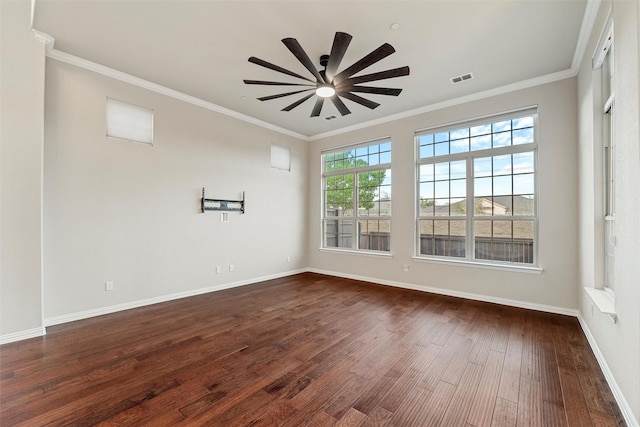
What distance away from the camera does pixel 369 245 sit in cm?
593

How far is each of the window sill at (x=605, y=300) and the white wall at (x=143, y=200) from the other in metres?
4.93

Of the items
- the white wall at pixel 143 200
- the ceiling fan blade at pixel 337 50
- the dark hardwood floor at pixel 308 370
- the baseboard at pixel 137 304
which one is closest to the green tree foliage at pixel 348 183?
the white wall at pixel 143 200

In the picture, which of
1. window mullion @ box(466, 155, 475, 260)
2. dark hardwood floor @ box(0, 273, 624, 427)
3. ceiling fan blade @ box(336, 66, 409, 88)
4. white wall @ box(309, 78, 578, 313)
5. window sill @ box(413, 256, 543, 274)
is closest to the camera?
dark hardwood floor @ box(0, 273, 624, 427)

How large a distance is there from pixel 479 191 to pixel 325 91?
310cm

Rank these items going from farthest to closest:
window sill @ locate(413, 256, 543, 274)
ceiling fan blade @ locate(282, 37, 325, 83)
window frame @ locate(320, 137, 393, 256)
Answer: window frame @ locate(320, 137, 393, 256), window sill @ locate(413, 256, 543, 274), ceiling fan blade @ locate(282, 37, 325, 83)

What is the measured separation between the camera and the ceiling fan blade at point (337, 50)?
2.21m

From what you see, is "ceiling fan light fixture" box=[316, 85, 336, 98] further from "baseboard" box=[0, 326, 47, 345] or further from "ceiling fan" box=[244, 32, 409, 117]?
"baseboard" box=[0, 326, 47, 345]

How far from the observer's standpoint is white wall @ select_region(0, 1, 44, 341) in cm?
283

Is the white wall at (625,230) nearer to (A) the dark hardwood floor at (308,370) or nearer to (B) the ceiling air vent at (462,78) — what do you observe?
(A) the dark hardwood floor at (308,370)

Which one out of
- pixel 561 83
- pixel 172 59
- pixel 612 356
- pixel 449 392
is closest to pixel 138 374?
pixel 449 392

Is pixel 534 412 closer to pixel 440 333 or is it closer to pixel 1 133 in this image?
pixel 440 333

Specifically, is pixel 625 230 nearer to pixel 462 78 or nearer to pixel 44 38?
pixel 462 78

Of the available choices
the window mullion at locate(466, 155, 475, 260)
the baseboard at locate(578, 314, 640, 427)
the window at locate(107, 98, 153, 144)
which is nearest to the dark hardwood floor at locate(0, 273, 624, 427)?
the baseboard at locate(578, 314, 640, 427)

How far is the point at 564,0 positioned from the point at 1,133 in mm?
5662
